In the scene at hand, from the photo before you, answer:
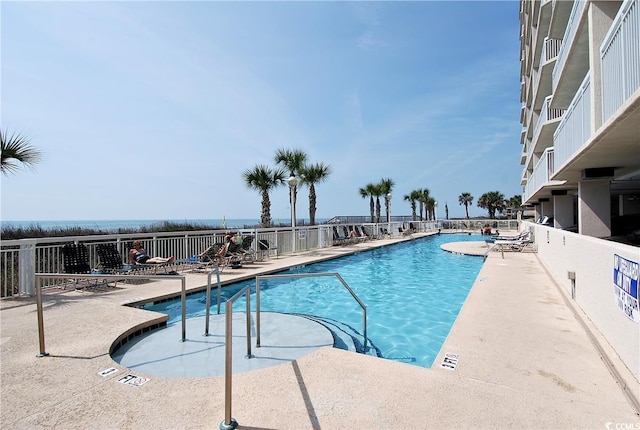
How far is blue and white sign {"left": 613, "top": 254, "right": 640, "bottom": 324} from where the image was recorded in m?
2.84

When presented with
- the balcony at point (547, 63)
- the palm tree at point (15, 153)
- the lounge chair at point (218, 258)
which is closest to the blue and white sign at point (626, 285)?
the lounge chair at point (218, 258)

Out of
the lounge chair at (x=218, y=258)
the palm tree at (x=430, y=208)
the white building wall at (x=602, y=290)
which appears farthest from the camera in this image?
the palm tree at (x=430, y=208)

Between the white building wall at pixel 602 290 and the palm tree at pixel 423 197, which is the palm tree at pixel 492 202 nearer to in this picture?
the palm tree at pixel 423 197

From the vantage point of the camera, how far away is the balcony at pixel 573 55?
7736mm

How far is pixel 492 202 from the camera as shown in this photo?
195 feet

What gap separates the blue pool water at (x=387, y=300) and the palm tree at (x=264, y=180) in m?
10.3

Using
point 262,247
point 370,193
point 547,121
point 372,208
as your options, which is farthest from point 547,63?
point 372,208

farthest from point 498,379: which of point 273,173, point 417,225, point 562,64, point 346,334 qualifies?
point 417,225

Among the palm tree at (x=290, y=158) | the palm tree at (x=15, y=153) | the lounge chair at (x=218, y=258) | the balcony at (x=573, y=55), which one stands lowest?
the lounge chair at (x=218, y=258)

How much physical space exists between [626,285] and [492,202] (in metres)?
63.2

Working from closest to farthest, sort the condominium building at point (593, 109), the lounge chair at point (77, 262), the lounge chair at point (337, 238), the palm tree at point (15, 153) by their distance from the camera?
1. the condominium building at point (593, 109)
2. the palm tree at point (15, 153)
3. the lounge chair at point (77, 262)
4. the lounge chair at point (337, 238)

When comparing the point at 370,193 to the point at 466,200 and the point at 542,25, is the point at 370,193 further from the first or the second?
the point at 466,200

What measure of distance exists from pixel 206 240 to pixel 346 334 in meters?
7.12

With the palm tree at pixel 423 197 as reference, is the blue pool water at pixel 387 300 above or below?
below
